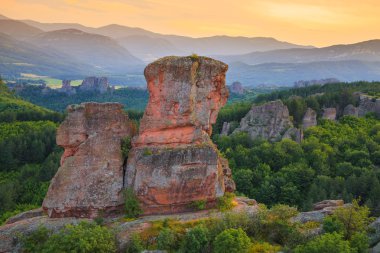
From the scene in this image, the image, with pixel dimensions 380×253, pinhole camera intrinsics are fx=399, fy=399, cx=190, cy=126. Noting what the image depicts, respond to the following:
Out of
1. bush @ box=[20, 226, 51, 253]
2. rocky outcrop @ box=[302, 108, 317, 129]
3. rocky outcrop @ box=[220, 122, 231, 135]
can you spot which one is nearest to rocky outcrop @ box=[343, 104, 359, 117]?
rocky outcrop @ box=[302, 108, 317, 129]

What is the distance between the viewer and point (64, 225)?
3183 cm

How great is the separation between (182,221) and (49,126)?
66.6 metres

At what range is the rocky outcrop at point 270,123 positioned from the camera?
83.8 meters

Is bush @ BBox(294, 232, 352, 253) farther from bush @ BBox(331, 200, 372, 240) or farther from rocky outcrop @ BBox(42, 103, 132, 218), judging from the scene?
rocky outcrop @ BBox(42, 103, 132, 218)

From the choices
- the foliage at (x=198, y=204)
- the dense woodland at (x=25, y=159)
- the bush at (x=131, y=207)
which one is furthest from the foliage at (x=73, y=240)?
the dense woodland at (x=25, y=159)

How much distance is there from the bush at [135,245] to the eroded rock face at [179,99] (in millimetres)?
8606

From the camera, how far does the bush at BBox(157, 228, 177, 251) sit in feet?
97.5

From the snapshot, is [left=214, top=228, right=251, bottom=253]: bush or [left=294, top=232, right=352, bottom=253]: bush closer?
[left=294, top=232, right=352, bottom=253]: bush

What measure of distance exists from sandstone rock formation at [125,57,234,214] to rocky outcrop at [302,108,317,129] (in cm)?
5735

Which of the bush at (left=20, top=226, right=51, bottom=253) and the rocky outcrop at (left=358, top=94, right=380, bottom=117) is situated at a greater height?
the rocky outcrop at (left=358, top=94, right=380, bottom=117)

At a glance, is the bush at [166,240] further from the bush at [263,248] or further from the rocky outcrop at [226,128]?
the rocky outcrop at [226,128]

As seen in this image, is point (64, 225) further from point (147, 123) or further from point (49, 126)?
point (49, 126)

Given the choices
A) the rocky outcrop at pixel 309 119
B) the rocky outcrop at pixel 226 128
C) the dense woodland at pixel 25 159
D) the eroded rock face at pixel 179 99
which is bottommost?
the dense woodland at pixel 25 159

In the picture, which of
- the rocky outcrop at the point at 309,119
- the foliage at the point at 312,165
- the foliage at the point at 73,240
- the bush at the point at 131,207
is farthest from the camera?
the rocky outcrop at the point at 309,119
